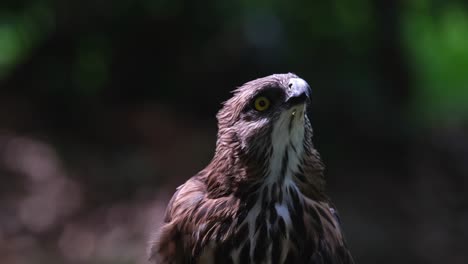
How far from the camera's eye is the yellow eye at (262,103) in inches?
139

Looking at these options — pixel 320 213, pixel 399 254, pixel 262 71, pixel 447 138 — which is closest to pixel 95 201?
pixel 262 71

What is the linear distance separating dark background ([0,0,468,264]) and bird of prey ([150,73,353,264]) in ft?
12.9

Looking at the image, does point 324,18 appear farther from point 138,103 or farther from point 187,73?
point 138,103

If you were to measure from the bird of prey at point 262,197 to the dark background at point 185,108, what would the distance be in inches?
154

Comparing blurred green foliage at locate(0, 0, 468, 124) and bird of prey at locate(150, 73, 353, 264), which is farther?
blurred green foliage at locate(0, 0, 468, 124)

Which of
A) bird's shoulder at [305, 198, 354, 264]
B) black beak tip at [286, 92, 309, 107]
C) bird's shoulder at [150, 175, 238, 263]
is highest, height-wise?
black beak tip at [286, 92, 309, 107]

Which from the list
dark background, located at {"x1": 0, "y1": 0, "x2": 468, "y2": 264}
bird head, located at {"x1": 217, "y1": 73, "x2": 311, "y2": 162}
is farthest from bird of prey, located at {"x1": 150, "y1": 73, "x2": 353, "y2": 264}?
dark background, located at {"x1": 0, "y1": 0, "x2": 468, "y2": 264}

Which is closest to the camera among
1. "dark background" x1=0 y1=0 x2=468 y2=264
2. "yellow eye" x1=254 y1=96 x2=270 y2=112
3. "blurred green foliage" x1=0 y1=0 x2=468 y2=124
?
"yellow eye" x1=254 y1=96 x2=270 y2=112

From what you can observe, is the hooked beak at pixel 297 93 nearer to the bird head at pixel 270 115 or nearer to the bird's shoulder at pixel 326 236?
the bird head at pixel 270 115

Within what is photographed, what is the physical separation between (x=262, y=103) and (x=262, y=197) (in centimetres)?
38

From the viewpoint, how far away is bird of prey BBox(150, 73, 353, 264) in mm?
3559

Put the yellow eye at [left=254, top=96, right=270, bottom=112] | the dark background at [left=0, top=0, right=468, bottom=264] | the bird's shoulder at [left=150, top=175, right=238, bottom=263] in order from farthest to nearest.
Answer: the dark background at [left=0, top=0, right=468, bottom=264] → the bird's shoulder at [left=150, top=175, right=238, bottom=263] → the yellow eye at [left=254, top=96, right=270, bottom=112]

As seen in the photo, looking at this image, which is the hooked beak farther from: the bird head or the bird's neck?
the bird's neck

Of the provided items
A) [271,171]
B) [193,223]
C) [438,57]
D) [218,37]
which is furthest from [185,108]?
[271,171]
